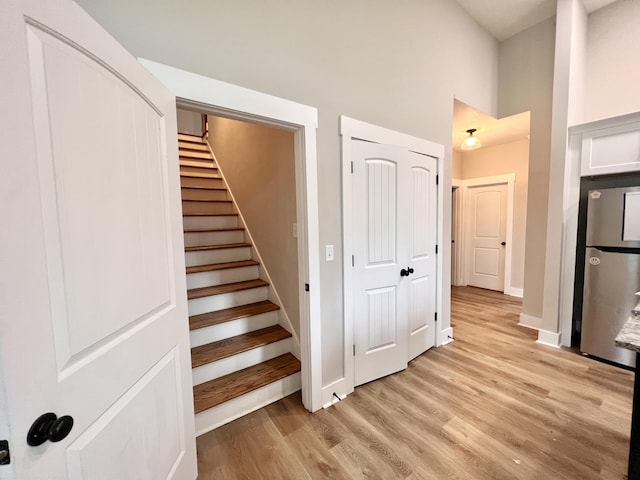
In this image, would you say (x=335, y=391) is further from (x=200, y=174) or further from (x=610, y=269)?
(x=200, y=174)

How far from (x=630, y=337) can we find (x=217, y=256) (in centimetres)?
301

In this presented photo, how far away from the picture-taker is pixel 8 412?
0.55 metres

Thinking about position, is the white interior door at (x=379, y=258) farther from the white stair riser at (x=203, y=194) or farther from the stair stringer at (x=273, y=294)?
the white stair riser at (x=203, y=194)

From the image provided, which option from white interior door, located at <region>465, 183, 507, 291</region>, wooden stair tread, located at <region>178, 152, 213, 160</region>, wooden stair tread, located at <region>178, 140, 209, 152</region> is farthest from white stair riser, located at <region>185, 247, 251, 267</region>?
white interior door, located at <region>465, 183, 507, 291</region>

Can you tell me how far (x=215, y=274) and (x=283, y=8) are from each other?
2253 millimetres

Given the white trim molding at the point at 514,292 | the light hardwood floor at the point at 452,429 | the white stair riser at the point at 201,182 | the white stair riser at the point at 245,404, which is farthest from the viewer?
the white trim molding at the point at 514,292

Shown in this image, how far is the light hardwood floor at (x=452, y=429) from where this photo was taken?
4.75 ft

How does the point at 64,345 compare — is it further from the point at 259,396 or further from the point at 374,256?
the point at 374,256

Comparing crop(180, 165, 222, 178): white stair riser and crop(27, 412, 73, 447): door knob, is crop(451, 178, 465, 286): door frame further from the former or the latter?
crop(27, 412, 73, 447): door knob

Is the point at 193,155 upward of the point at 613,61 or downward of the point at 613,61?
downward

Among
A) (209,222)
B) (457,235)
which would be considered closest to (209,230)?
(209,222)

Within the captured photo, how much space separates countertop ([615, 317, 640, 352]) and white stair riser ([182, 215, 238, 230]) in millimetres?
3284

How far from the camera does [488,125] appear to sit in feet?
12.1

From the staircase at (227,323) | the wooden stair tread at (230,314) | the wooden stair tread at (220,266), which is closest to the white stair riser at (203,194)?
the staircase at (227,323)
